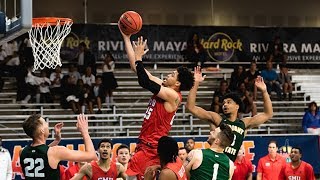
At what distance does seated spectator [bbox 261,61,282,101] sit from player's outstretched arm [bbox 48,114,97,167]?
573 inches

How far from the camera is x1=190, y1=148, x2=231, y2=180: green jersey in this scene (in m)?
8.94

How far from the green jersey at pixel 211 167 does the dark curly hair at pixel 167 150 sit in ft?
1.40

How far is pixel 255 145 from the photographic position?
1933 centimetres

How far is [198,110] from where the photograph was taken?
10289 millimetres

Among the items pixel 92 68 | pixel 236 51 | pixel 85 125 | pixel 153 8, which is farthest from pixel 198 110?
pixel 153 8

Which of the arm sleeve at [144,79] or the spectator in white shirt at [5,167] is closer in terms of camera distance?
the arm sleeve at [144,79]

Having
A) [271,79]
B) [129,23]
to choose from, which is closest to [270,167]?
[271,79]

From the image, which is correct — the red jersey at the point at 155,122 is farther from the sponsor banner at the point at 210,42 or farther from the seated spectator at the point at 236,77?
the sponsor banner at the point at 210,42

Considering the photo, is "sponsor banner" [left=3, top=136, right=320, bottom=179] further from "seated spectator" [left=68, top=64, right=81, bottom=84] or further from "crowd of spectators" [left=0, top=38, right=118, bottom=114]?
"seated spectator" [left=68, top=64, right=81, bottom=84]

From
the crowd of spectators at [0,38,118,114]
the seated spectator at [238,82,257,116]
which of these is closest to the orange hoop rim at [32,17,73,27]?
the crowd of spectators at [0,38,118,114]

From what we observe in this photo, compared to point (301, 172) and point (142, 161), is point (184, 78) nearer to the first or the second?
point (142, 161)

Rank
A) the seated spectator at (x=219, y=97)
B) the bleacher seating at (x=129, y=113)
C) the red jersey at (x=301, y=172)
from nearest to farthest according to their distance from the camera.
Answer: the red jersey at (x=301, y=172) → the bleacher seating at (x=129, y=113) → the seated spectator at (x=219, y=97)

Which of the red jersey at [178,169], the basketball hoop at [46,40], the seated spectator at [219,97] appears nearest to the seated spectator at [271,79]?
the seated spectator at [219,97]

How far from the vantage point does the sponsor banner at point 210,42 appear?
23047 mm
